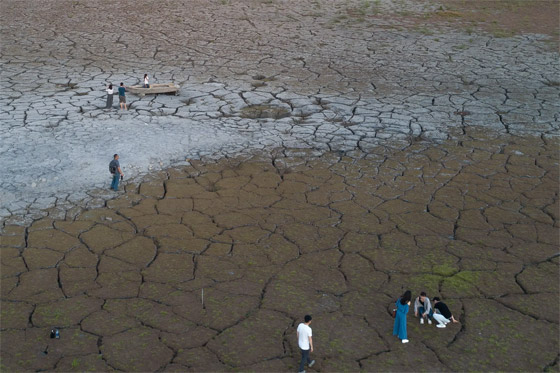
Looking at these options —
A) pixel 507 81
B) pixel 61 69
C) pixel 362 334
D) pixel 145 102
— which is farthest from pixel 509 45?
pixel 362 334

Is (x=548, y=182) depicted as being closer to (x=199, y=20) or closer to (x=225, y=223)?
(x=225, y=223)

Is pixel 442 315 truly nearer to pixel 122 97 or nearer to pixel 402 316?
pixel 402 316

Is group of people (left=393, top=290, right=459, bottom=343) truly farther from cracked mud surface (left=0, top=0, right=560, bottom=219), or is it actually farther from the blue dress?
cracked mud surface (left=0, top=0, right=560, bottom=219)

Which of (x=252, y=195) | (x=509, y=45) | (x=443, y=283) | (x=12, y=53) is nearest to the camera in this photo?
(x=443, y=283)

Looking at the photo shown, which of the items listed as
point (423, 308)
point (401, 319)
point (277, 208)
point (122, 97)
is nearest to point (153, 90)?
point (122, 97)

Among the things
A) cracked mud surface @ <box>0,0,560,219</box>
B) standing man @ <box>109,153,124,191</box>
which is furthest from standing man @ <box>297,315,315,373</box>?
standing man @ <box>109,153,124,191</box>

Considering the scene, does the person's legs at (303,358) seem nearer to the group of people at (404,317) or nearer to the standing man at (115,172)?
the group of people at (404,317)
